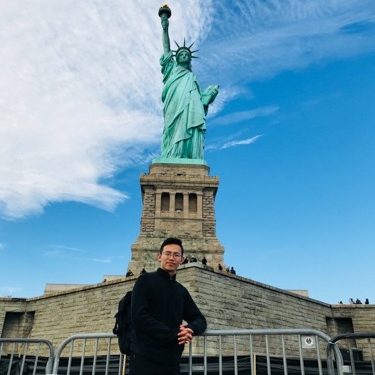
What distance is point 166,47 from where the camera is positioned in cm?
3141

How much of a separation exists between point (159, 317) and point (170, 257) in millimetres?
507

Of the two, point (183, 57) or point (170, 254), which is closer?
point (170, 254)

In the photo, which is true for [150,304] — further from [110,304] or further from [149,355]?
[110,304]

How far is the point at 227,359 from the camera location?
24.5 ft

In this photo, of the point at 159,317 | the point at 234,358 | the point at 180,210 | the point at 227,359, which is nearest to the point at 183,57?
the point at 180,210

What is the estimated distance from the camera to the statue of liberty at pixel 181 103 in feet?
91.9

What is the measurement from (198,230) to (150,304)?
21208 mm

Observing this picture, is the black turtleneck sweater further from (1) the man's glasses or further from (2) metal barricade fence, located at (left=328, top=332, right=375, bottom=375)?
(2) metal barricade fence, located at (left=328, top=332, right=375, bottom=375)

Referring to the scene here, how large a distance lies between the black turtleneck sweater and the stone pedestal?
1932cm

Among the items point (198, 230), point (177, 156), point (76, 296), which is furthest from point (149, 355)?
point (177, 156)

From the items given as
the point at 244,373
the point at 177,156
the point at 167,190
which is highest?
the point at 177,156

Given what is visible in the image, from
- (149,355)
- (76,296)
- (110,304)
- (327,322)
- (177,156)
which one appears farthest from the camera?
(177,156)

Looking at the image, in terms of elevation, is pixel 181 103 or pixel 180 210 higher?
pixel 181 103

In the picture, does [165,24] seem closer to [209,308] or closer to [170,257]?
[209,308]
